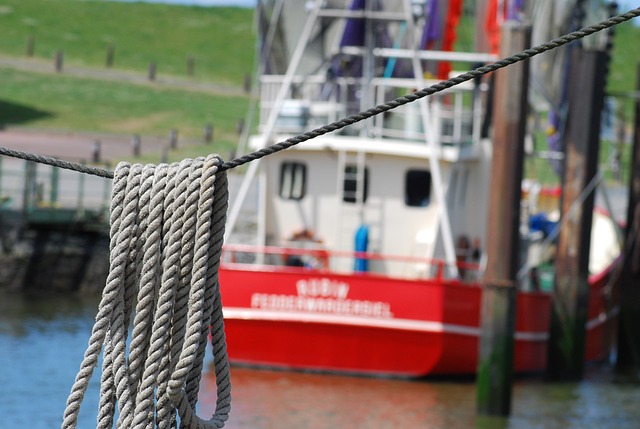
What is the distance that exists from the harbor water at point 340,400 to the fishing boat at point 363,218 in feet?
1.38

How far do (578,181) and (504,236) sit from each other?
297 cm

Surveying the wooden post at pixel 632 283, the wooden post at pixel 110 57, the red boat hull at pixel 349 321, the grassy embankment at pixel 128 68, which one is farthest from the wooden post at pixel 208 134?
the red boat hull at pixel 349 321

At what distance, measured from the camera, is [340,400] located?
50.2ft

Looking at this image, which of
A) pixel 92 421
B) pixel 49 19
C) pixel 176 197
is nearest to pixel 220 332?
pixel 176 197

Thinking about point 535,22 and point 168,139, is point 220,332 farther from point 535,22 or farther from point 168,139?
point 168,139

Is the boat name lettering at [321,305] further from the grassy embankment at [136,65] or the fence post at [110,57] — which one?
the fence post at [110,57]

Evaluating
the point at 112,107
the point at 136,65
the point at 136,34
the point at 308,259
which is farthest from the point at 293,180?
the point at 136,34

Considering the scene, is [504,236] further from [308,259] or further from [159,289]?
[159,289]

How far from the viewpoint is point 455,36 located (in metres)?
20.9

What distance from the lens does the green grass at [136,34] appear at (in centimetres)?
6116

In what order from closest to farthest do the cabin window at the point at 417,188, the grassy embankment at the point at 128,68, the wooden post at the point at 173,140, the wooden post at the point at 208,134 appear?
the cabin window at the point at 417,188, the wooden post at the point at 173,140, the wooden post at the point at 208,134, the grassy embankment at the point at 128,68

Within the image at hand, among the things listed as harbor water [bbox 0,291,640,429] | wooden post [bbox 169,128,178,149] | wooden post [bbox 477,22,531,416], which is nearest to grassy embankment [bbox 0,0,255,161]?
wooden post [bbox 169,128,178,149]

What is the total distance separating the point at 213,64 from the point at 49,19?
10.3m

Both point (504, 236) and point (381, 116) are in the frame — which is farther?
point (381, 116)
